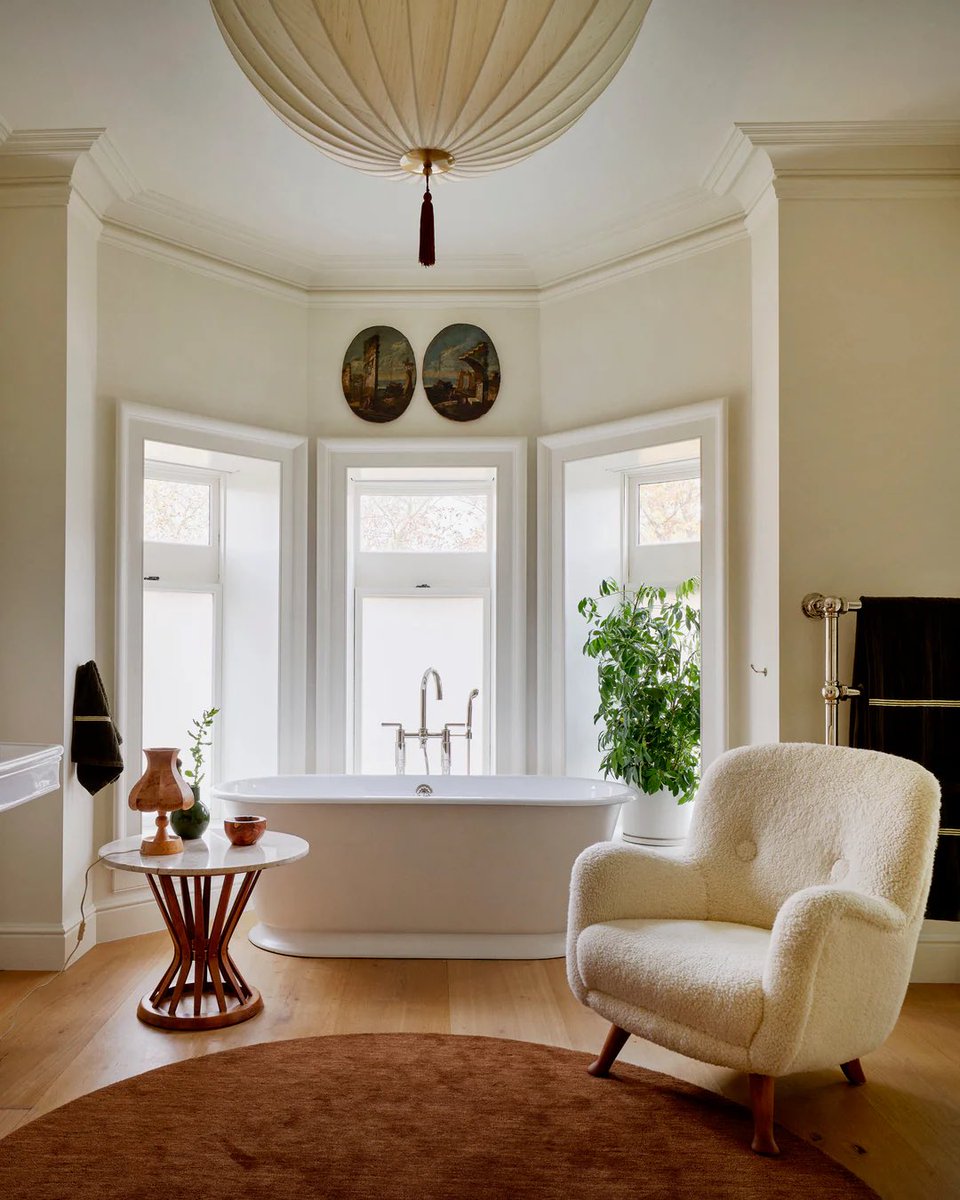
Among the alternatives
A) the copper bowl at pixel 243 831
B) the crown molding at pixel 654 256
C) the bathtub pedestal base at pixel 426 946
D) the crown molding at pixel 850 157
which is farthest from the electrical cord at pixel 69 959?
the crown molding at pixel 850 157

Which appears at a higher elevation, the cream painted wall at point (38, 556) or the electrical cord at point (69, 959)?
the cream painted wall at point (38, 556)

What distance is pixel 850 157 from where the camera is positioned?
336 cm

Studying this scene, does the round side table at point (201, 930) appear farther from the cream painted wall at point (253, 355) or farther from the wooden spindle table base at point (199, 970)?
the cream painted wall at point (253, 355)

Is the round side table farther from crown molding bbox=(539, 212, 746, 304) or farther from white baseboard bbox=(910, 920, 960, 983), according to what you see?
crown molding bbox=(539, 212, 746, 304)

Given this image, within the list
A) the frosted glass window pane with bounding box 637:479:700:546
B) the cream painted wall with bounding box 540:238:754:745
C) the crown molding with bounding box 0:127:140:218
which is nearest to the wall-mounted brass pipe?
the cream painted wall with bounding box 540:238:754:745

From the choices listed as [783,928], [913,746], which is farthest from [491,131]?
[913,746]

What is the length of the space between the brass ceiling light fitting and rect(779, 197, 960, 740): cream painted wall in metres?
1.53

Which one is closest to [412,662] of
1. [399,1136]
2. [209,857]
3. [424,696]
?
[424,696]

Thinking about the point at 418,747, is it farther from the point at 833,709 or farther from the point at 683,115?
the point at 683,115

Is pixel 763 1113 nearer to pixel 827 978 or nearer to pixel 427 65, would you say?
→ pixel 827 978

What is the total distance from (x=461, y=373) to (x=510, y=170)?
102 centimetres

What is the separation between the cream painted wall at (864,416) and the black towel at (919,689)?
11cm

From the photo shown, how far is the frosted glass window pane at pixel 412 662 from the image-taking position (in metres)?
4.62

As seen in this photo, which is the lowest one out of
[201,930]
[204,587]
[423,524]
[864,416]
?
[201,930]
